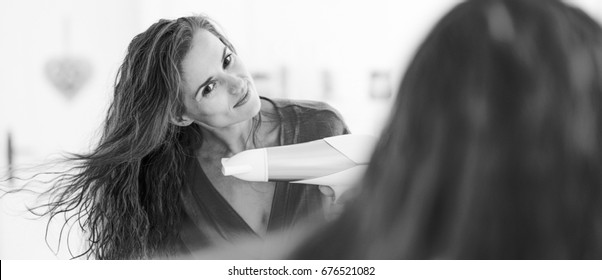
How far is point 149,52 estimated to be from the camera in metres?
0.76

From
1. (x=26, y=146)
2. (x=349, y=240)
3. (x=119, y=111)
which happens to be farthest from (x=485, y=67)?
(x=26, y=146)

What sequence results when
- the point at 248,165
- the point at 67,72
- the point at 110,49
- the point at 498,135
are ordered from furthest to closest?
the point at 67,72 → the point at 110,49 → the point at 248,165 → the point at 498,135

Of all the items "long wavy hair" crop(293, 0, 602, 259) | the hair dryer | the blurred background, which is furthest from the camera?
the blurred background

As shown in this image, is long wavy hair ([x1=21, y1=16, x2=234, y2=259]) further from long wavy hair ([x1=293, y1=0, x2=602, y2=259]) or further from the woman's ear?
long wavy hair ([x1=293, y1=0, x2=602, y2=259])

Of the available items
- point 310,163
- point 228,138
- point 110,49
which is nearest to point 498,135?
point 310,163

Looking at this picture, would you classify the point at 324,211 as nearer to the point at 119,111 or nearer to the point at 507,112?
the point at 119,111

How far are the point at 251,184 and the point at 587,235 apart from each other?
0.49 metres

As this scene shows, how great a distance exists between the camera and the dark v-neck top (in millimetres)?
784

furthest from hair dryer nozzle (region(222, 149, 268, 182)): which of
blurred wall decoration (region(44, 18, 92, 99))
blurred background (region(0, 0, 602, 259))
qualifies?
blurred wall decoration (region(44, 18, 92, 99))

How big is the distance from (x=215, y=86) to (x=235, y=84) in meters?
0.03

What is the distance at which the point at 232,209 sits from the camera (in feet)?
2.62

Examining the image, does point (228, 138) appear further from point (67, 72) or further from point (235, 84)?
point (67, 72)

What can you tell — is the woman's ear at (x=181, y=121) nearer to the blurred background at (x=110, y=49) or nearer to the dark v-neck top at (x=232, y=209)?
the dark v-neck top at (x=232, y=209)

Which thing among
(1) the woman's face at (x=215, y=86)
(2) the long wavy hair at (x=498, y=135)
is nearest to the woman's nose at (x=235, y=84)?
Result: (1) the woman's face at (x=215, y=86)
